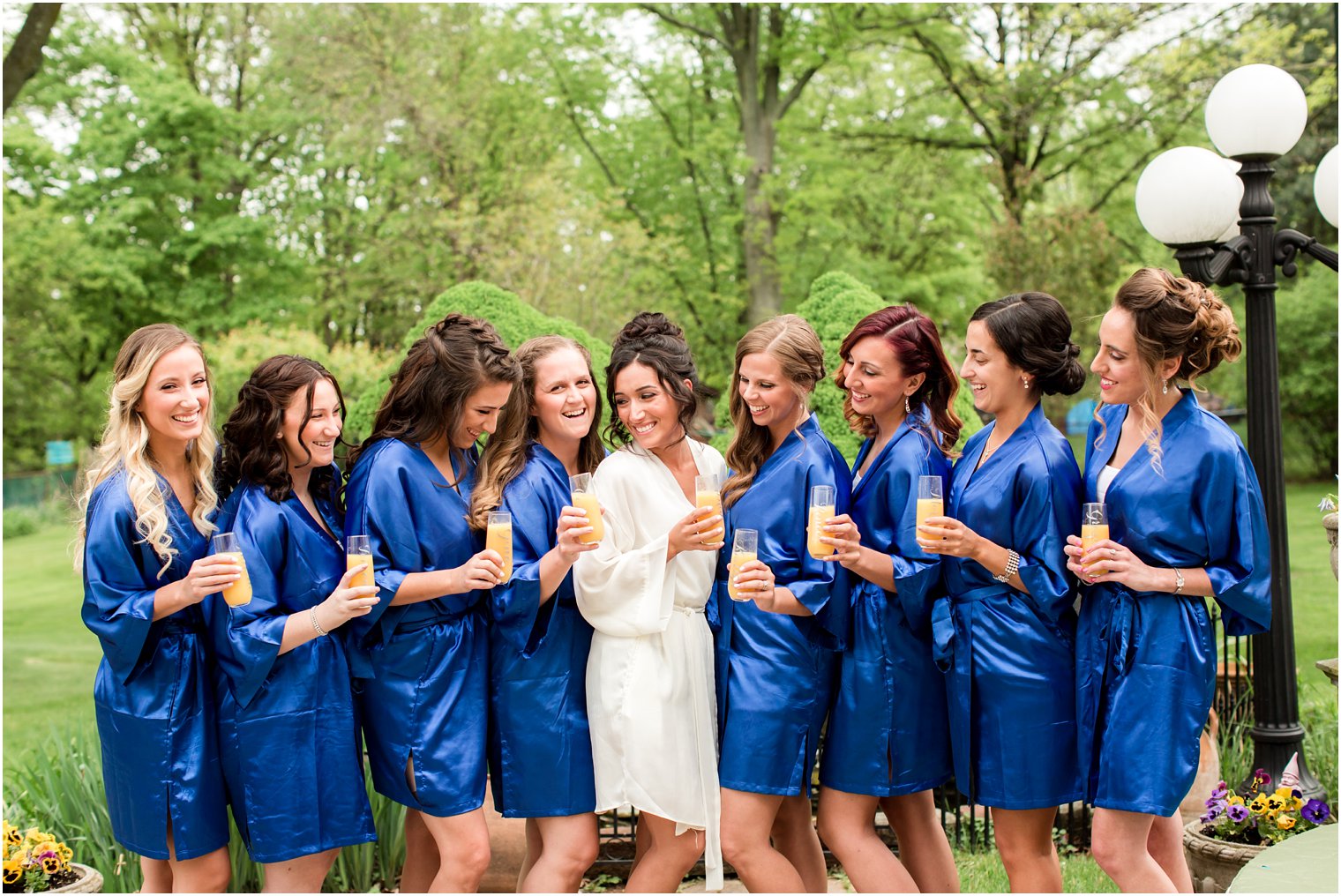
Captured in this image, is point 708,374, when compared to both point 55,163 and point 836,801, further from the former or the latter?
point 836,801

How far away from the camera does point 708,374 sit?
70.4ft

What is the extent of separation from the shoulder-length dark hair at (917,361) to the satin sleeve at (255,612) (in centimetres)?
208

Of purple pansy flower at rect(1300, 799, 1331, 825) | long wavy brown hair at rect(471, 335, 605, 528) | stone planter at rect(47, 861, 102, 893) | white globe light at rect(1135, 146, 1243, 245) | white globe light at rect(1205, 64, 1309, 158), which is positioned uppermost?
white globe light at rect(1205, 64, 1309, 158)

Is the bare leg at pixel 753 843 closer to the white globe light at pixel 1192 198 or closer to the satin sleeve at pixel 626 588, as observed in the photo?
the satin sleeve at pixel 626 588

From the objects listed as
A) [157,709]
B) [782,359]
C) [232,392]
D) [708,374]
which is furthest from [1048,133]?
[157,709]

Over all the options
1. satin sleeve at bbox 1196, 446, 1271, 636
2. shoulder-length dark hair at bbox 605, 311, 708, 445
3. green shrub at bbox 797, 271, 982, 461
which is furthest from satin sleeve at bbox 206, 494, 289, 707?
green shrub at bbox 797, 271, 982, 461

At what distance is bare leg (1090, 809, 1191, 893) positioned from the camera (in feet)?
12.8

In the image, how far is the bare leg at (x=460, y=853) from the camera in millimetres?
4133

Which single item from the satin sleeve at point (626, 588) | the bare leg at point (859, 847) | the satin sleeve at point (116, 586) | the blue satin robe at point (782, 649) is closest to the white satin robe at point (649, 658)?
the satin sleeve at point (626, 588)

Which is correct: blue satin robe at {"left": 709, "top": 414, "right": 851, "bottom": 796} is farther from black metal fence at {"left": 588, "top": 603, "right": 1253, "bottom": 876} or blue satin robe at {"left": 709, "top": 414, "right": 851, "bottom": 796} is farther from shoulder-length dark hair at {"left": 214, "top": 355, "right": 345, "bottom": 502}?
black metal fence at {"left": 588, "top": 603, "right": 1253, "bottom": 876}

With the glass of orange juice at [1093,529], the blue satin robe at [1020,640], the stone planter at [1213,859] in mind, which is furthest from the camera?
the stone planter at [1213,859]

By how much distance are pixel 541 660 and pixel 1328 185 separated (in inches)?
193

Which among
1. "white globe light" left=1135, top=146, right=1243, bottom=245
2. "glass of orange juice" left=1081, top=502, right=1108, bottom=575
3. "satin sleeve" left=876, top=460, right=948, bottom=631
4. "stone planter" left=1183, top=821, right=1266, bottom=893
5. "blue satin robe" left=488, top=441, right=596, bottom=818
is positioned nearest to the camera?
"glass of orange juice" left=1081, top=502, right=1108, bottom=575

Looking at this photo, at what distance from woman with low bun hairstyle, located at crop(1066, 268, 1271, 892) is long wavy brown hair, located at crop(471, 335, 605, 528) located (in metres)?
1.83
